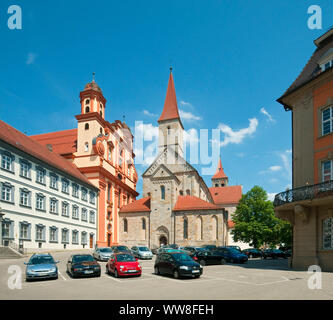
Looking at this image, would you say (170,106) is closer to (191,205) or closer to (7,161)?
(191,205)

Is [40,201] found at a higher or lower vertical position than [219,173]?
lower

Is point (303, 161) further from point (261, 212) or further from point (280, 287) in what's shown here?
point (261, 212)

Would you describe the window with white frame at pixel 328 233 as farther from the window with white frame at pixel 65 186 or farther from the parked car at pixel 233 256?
the window with white frame at pixel 65 186

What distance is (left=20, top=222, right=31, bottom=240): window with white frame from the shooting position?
35.2 m

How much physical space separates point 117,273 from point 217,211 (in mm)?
35201

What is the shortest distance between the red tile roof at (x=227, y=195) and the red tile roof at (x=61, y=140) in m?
47.9

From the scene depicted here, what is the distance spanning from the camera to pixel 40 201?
128 ft

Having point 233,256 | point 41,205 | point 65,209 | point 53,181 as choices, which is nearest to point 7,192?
point 41,205

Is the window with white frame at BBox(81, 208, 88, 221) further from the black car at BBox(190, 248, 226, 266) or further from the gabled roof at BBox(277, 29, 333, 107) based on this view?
the gabled roof at BBox(277, 29, 333, 107)

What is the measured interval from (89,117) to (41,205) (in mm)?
21269

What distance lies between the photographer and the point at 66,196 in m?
44.7

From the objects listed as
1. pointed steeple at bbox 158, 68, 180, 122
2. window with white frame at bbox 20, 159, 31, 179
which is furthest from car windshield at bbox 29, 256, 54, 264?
pointed steeple at bbox 158, 68, 180, 122

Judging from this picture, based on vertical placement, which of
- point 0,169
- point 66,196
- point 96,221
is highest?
point 0,169
